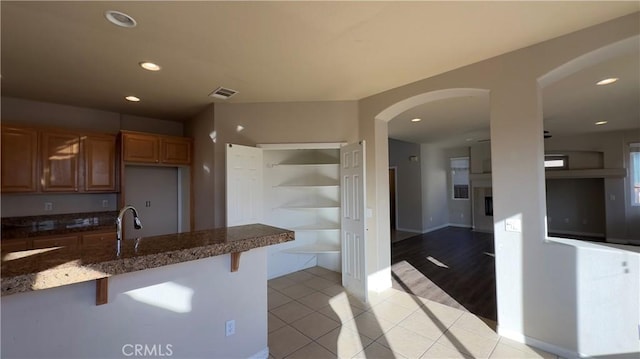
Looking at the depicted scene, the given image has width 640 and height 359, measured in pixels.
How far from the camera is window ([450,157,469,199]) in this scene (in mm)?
8438

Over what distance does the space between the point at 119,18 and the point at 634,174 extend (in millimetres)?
9933

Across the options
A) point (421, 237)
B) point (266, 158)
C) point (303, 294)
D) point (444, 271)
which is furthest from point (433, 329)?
point (421, 237)

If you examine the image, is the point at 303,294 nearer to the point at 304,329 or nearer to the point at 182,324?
the point at 304,329

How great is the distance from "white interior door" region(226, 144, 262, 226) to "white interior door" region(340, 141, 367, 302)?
1.19 m

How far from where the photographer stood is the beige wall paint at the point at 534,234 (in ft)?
6.70

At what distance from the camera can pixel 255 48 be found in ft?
7.66

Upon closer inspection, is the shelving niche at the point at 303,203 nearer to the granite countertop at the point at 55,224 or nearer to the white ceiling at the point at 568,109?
the white ceiling at the point at 568,109

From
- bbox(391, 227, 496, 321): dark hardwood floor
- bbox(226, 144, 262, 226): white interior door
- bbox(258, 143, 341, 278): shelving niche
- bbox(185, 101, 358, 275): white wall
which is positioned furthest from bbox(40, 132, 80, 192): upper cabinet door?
bbox(391, 227, 496, 321): dark hardwood floor

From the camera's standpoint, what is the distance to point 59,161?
3.49m

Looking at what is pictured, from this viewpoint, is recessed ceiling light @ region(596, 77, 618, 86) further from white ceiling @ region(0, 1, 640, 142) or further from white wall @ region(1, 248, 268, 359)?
white wall @ region(1, 248, 268, 359)

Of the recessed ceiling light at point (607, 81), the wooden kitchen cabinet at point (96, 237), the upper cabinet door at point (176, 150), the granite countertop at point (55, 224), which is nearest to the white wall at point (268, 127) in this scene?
the upper cabinet door at point (176, 150)

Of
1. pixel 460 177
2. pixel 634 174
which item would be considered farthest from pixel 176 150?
pixel 634 174

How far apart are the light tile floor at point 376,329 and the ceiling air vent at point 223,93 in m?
2.69

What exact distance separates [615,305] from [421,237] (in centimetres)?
511
